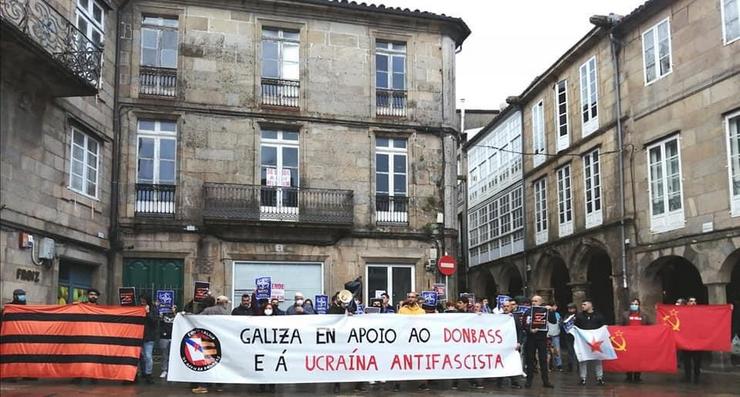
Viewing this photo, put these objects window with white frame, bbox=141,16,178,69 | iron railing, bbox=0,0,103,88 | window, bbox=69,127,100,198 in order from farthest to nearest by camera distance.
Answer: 1. window with white frame, bbox=141,16,178,69
2. window, bbox=69,127,100,198
3. iron railing, bbox=0,0,103,88

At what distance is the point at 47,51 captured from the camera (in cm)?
1423

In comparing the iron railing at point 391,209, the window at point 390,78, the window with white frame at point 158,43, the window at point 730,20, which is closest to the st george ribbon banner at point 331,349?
the iron railing at point 391,209

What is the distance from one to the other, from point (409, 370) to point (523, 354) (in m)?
3.33

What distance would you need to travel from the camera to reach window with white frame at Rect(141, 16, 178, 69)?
20031mm

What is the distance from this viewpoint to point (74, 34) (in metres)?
16.3

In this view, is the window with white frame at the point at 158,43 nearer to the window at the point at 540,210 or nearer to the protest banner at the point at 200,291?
the protest banner at the point at 200,291

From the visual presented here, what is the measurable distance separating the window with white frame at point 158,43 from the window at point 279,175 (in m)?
3.23

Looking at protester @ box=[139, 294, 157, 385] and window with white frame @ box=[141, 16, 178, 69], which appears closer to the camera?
protester @ box=[139, 294, 157, 385]

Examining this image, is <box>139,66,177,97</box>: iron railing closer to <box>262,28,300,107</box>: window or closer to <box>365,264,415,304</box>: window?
<box>262,28,300,107</box>: window

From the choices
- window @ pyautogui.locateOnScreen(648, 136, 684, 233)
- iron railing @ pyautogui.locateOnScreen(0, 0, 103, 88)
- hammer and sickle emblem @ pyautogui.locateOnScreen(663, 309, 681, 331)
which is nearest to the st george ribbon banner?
hammer and sickle emblem @ pyautogui.locateOnScreen(663, 309, 681, 331)

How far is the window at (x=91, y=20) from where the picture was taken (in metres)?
17.6

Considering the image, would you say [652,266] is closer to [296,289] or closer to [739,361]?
[739,361]

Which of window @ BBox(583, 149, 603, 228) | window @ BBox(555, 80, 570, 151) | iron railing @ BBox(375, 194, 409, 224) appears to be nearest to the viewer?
iron railing @ BBox(375, 194, 409, 224)

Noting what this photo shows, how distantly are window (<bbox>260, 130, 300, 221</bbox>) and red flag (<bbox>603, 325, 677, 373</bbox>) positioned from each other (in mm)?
9045
